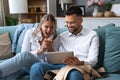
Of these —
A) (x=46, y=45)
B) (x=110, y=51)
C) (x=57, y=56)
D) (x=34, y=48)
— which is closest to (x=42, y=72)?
(x=57, y=56)

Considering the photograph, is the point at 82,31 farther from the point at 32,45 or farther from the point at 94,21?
the point at 94,21

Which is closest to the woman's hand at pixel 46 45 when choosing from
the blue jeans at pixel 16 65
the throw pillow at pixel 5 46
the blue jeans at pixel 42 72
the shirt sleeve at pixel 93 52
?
the blue jeans at pixel 16 65

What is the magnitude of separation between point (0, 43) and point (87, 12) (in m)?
2.08

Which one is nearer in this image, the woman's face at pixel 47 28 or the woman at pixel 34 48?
the woman at pixel 34 48

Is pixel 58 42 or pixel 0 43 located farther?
pixel 0 43

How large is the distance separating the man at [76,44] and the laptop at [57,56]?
41 mm

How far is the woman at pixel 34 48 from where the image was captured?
76.3 inches

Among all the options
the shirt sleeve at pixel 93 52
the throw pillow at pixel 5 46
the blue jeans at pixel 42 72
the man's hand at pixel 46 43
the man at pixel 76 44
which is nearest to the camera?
the blue jeans at pixel 42 72

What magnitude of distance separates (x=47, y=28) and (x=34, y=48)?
0.26 metres

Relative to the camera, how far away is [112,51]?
1988 millimetres

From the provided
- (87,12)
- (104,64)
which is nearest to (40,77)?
(104,64)

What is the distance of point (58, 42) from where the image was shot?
2.20 meters

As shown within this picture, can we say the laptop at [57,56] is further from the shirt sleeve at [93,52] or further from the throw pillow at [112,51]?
the throw pillow at [112,51]

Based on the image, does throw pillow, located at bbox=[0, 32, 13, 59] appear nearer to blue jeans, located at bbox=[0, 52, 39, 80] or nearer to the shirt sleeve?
blue jeans, located at bbox=[0, 52, 39, 80]
